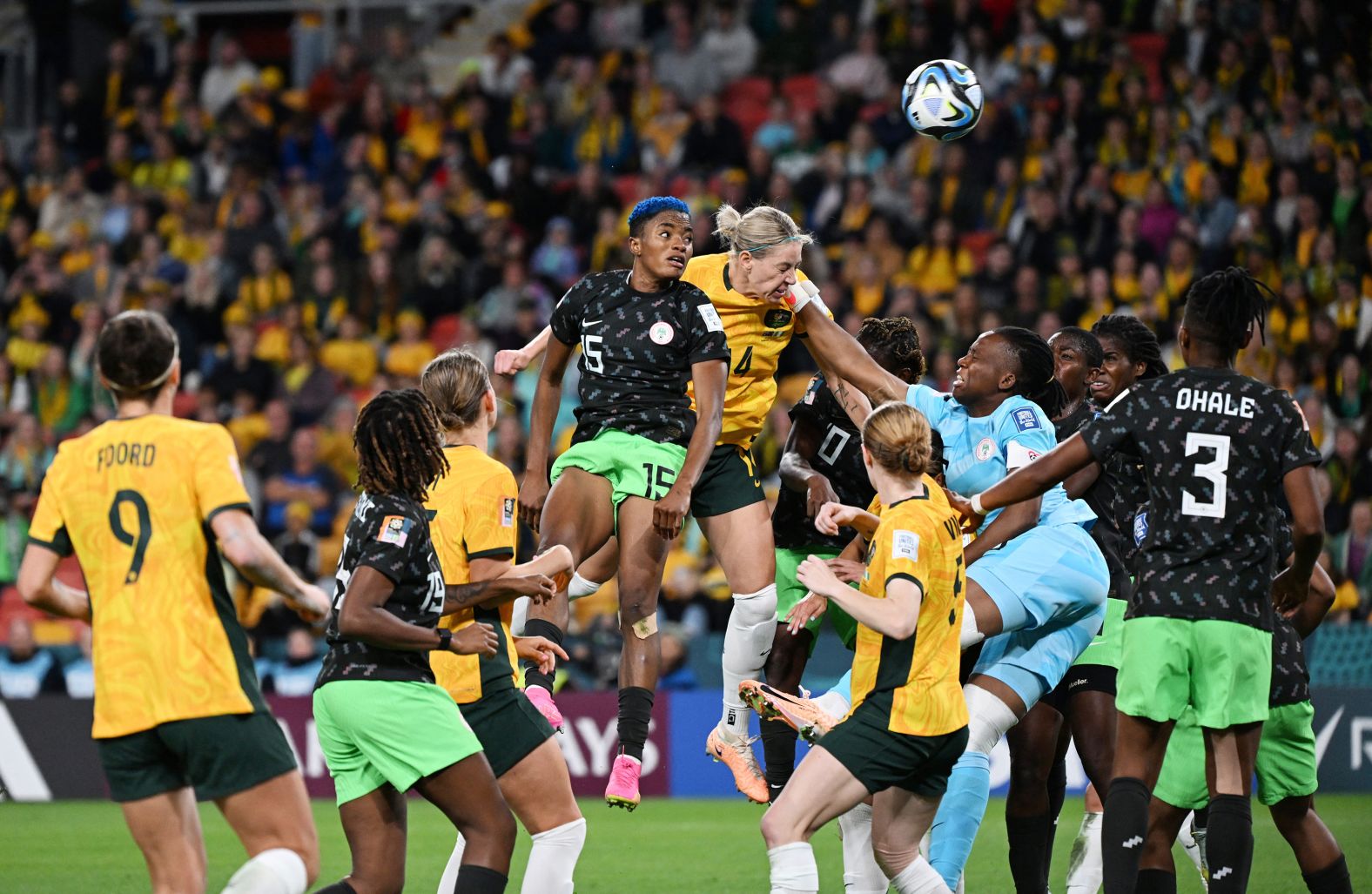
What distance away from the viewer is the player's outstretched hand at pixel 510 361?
782cm

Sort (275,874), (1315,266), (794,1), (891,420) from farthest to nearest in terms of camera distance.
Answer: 1. (794,1)
2. (1315,266)
3. (891,420)
4. (275,874)

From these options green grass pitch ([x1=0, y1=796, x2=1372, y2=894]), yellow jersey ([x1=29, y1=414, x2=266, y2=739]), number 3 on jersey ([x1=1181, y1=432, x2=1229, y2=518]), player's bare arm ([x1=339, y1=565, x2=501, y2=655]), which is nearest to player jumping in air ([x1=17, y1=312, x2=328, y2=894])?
yellow jersey ([x1=29, y1=414, x2=266, y2=739])

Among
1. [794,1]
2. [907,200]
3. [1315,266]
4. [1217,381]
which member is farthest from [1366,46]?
[1217,381]

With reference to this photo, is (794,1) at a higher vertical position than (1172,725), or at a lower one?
higher

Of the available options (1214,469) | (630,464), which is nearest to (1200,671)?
(1214,469)

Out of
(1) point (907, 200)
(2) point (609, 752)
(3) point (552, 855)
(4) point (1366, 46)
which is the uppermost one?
(4) point (1366, 46)

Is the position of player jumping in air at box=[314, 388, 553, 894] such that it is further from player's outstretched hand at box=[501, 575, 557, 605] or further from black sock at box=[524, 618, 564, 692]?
black sock at box=[524, 618, 564, 692]

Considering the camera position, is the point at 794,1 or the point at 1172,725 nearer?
the point at 1172,725

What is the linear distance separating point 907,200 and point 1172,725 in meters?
11.5

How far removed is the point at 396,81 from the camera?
20.4 m

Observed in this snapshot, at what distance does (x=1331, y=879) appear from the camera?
644 centimetres

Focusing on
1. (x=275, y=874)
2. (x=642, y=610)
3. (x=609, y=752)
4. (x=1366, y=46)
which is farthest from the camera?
(x=1366, y=46)

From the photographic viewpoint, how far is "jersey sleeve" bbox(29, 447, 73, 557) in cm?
509

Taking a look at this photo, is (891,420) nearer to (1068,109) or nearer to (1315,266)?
(1315,266)
